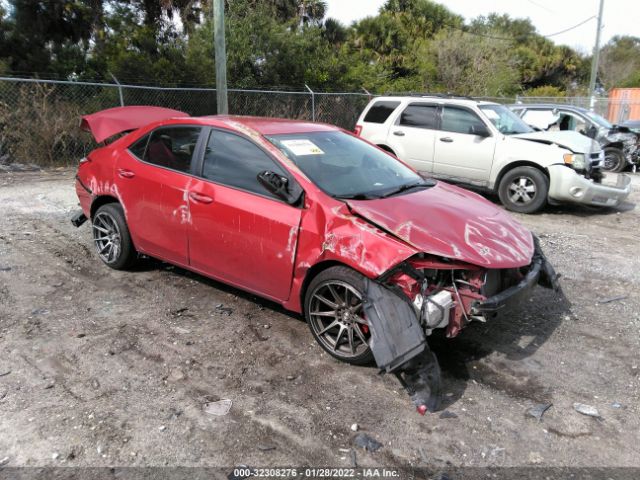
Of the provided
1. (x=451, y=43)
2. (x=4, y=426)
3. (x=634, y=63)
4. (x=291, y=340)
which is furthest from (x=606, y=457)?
(x=634, y=63)

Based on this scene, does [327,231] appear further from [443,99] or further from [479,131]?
[443,99]

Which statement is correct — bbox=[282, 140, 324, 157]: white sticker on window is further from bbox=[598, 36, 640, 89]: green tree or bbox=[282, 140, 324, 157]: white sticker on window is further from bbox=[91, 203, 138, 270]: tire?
bbox=[598, 36, 640, 89]: green tree

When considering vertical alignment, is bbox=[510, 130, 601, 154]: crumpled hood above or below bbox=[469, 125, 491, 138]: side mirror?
below

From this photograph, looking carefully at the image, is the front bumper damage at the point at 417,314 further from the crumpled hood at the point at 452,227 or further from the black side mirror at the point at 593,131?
the black side mirror at the point at 593,131

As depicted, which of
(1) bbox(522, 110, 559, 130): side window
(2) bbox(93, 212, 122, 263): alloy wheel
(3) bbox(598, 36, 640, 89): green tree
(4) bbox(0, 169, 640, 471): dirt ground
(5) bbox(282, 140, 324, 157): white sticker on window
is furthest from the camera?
(3) bbox(598, 36, 640, 89): green tree

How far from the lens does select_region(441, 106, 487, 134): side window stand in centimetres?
886

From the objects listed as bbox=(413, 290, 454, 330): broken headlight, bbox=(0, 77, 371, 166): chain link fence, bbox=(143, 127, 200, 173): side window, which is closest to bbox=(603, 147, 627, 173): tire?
bbox=(0, 77, 371, 166): chain link fence

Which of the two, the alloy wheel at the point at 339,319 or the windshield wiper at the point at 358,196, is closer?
the alloy wheel at the point at 339,319

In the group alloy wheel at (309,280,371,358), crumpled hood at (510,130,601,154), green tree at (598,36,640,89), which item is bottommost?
alloy wheel at (309,280,371,358)

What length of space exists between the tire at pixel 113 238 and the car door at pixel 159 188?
0.51 feet

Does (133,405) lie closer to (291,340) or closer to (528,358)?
(291,340)

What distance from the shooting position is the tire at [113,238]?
512 cm

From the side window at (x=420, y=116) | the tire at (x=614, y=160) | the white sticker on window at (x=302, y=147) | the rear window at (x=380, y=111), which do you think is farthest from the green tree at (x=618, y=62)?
the white sticker on window at (x=302, y=147)

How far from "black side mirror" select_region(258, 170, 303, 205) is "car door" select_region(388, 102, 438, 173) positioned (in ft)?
19.5
